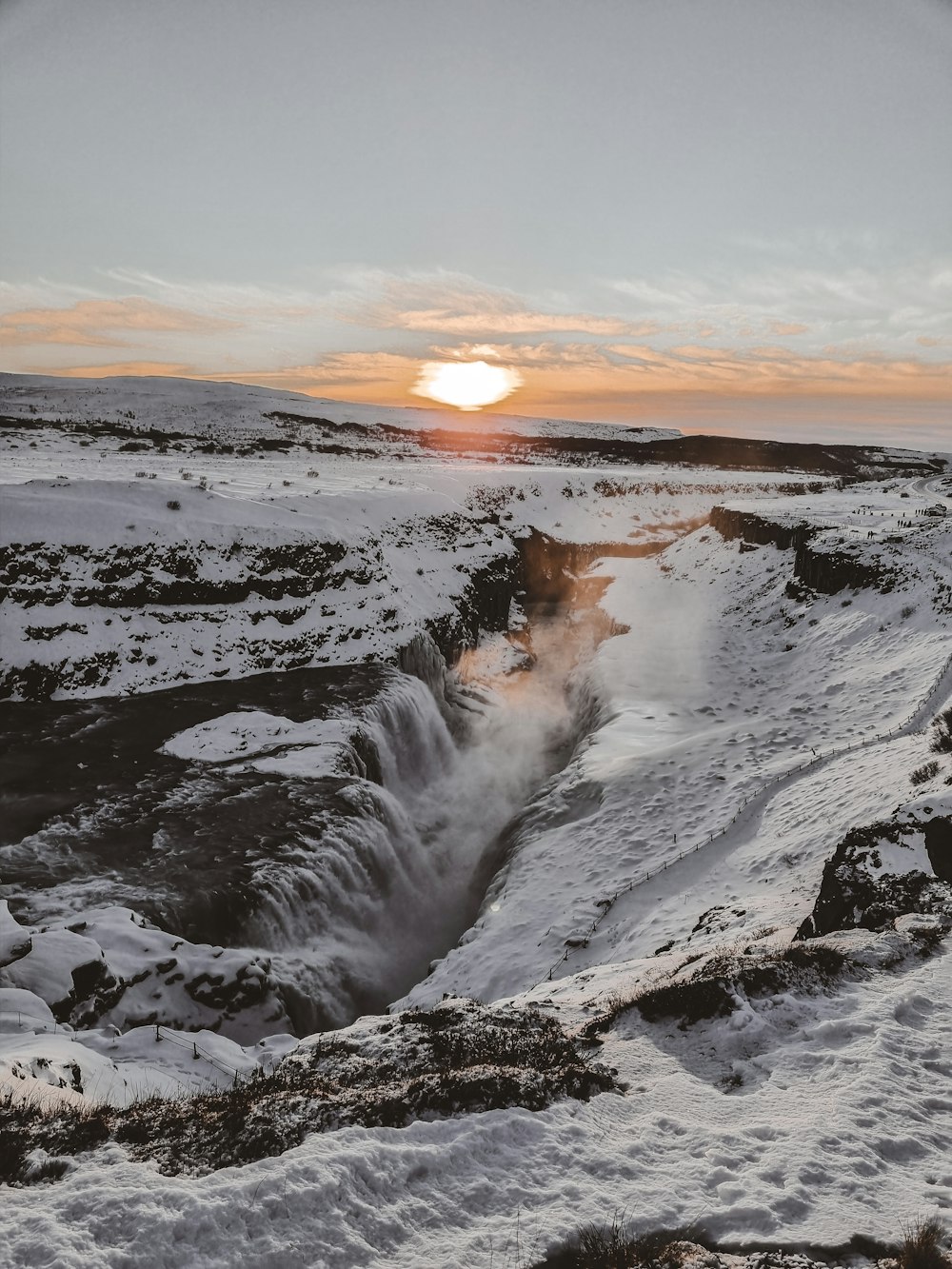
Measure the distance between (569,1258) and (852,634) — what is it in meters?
27.6

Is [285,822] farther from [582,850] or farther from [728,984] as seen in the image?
[728,984]

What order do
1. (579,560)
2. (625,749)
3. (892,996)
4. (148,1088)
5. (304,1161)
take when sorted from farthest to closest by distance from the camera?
(579,560) → (625,749) → (148,1088) → (892,996) → (304,1161)

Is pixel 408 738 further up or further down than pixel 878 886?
further down

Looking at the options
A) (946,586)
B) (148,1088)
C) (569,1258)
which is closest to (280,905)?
(148,1088)

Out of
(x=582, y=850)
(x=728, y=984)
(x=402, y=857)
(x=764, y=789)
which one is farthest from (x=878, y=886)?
(x=402, y=857)

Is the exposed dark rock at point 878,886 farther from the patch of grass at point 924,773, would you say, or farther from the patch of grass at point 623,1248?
the patch of grass at point 623,1248

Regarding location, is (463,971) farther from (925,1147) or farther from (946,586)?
(946,586)

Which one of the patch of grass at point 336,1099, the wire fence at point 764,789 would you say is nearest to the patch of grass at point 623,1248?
the patch of grass at point 336,1099

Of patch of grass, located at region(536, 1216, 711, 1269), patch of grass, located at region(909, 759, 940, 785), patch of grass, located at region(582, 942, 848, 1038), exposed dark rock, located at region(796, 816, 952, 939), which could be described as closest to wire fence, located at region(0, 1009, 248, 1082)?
patch of grass, located at region(582, 942, 848, 1038)

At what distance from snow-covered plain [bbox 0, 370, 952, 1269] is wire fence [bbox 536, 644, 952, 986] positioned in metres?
0.12

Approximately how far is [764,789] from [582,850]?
516cm

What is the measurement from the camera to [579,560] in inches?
2216

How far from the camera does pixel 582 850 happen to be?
1795cm

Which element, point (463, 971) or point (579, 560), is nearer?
point (463, 971)
